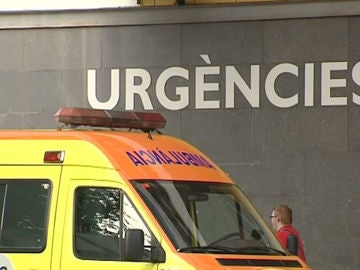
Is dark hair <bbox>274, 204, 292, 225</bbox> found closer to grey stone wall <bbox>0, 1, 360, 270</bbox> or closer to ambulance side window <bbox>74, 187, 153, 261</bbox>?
grey stone wall <bbox>0, 1, 360, 270</bbox>

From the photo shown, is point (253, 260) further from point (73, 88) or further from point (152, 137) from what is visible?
point (73, 88)

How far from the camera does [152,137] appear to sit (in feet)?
29.3

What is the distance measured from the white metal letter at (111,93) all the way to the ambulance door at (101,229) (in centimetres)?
616

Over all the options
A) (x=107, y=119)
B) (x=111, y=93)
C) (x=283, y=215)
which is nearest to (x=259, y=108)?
(x=111, y=93)

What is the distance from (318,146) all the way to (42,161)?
587 cm

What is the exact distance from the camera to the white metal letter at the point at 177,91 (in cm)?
1398

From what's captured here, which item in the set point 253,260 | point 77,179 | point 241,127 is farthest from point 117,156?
point 241,127

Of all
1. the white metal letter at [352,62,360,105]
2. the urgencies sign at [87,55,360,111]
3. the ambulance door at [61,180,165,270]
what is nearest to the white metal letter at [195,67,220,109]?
the urgencies sign at [87,55,360,111]

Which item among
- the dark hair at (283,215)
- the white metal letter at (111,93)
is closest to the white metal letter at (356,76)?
the dark hair at (283,215)

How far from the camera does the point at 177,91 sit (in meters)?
14.0

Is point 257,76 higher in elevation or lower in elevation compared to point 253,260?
higher

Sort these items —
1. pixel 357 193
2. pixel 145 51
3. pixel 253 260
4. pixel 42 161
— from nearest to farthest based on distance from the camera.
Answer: pixel 253 260, pixel 42 161, pixel 357 193, pixel 145 51

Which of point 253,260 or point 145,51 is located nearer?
point 253,260

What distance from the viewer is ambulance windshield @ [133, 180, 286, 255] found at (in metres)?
7.89
